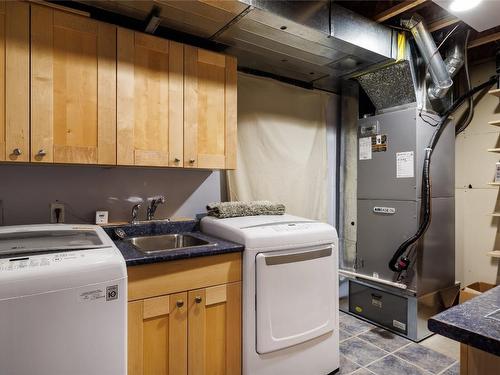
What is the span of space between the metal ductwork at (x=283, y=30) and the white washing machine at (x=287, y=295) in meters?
1.21

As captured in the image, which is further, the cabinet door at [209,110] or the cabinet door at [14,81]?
the cabinet door at [209,110]

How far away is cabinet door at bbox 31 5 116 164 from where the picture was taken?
1.55 meters

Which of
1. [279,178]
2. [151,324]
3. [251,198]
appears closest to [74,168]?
[151,324]

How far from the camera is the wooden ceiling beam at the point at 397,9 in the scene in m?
2.02

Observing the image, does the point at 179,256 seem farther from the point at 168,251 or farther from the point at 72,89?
the point at 72,89

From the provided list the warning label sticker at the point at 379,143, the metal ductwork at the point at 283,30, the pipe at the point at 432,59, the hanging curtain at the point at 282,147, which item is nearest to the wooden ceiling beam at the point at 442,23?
the pipe at the point at 432,59

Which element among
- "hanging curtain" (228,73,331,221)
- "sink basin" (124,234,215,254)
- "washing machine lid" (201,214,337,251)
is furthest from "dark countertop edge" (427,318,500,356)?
"hanging curtain" (228,73,331,221)

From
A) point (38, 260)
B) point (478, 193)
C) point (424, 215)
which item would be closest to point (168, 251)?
point (38, 260)

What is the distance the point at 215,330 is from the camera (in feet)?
5.59

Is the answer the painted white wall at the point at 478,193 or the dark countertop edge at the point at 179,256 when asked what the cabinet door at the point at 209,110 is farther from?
the painted white wall at the point at 478,193

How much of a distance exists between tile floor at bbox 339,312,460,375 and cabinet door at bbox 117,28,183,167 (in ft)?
5.90

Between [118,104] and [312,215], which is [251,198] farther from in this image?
[118,104]

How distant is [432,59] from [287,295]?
80.6 inches

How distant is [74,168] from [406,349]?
103 inches
